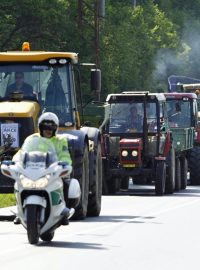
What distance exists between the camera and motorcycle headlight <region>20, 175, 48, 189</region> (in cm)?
1738

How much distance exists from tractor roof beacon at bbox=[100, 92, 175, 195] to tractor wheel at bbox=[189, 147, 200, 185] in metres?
4.62

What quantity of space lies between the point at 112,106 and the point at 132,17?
52.0 m

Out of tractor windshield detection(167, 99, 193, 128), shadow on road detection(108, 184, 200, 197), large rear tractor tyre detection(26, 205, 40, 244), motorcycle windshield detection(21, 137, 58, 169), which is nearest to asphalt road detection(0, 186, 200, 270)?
large rear tractor tyre detection(26, 205, 40, 244)

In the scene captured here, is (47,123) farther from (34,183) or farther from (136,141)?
(136,141)

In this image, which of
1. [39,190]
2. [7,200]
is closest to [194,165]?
[7,200]

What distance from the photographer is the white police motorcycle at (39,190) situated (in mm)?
17250

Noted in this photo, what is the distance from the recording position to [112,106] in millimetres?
35938

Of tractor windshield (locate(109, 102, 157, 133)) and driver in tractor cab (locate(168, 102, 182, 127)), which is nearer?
tractor windshield (locate(109, 102, 157, 133))

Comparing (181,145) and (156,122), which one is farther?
(181,145)

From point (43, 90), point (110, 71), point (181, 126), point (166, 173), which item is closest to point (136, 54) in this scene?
point (110, 71)

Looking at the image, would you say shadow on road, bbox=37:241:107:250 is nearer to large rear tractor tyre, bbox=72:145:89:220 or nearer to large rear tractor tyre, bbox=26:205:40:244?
Answer: large rear tractor tyre, bbox=26:205:40:244

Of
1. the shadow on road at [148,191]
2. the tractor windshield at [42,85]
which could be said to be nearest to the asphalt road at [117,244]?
the tractor windshield at [42,85]

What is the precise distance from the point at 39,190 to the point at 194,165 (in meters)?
23.7

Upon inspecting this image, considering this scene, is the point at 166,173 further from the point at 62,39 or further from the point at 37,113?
the point at 62,39
